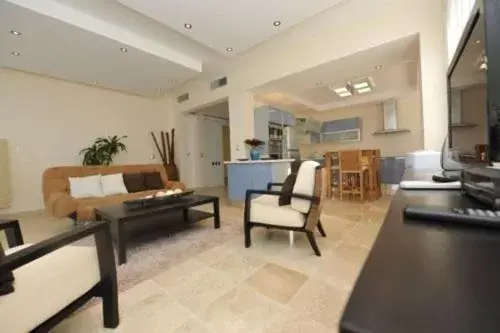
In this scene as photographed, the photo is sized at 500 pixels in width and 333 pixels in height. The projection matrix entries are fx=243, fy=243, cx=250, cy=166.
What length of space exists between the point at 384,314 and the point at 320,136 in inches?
324

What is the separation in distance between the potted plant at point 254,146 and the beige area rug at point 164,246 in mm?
1827

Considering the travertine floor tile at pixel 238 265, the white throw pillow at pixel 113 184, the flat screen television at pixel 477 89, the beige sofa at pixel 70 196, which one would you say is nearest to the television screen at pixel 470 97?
the flat screen television at pixel 477 89

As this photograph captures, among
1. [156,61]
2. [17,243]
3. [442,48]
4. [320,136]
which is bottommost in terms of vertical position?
[17,243]

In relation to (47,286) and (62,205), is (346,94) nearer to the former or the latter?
(62,205)

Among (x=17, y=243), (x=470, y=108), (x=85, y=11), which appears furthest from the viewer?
(x=85, y=11)

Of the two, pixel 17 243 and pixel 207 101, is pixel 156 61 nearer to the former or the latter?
pixel 207 101

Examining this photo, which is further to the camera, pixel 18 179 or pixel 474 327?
pixel 18 179

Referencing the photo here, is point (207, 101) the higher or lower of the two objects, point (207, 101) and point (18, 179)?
the higher

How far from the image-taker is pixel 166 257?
2164 mm

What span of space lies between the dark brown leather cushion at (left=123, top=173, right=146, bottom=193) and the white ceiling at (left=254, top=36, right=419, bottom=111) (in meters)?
2.90

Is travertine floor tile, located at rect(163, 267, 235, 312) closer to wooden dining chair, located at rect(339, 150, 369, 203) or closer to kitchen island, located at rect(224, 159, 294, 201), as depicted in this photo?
kitchen island, located at rect(224, 159, 294, 201)

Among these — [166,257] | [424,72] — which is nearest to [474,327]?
[166,257]

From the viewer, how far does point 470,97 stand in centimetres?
91

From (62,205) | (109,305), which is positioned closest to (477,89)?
(109,305)
